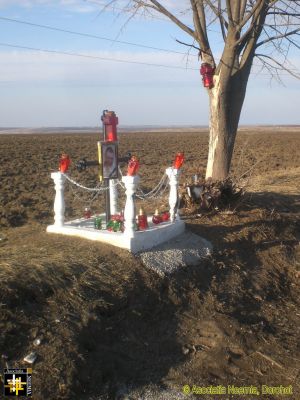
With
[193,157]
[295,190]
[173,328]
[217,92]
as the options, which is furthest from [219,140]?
[193,157]

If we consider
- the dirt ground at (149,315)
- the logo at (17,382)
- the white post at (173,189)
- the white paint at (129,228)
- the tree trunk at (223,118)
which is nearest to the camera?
the logo at (17,382)

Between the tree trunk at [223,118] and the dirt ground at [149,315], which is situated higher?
the tree trunk at [223,118]

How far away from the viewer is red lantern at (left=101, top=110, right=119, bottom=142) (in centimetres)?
844

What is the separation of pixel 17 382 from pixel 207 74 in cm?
774

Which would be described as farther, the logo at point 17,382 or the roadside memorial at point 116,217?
the roadside memorial at point 116,217

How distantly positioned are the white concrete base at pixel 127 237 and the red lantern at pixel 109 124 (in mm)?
1451

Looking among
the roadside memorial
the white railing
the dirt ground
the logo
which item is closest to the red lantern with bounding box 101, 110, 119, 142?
the roadside memorial

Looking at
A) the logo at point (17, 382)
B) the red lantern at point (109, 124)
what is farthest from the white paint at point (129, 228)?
the logo at point (17, 382)

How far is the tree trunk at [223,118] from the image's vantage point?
10.8 meters

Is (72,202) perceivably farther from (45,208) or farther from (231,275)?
(231,275)

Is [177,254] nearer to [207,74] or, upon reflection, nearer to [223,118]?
[223,118]

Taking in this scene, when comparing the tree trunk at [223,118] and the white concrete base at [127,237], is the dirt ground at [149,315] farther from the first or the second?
the tree trunk at [223,118]

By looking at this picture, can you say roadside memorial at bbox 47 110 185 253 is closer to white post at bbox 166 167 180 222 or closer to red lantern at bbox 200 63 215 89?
white post at bbox 166 167 180 222

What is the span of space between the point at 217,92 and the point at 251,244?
3.43 m
